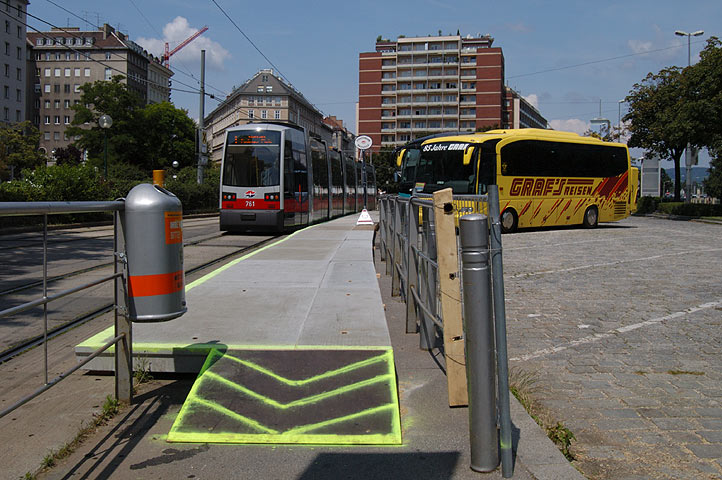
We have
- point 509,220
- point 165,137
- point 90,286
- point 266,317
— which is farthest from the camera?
point 165,137

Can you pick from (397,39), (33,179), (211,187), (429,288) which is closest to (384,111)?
(397,39)

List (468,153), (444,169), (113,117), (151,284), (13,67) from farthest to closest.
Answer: (13,67), (113,117), (444,169), (468,153), (151,284)

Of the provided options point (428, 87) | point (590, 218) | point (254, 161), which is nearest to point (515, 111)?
point (428, 87)

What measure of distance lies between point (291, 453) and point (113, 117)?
74065 mm

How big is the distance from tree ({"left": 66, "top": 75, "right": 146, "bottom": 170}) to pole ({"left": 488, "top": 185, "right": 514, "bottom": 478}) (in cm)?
7061

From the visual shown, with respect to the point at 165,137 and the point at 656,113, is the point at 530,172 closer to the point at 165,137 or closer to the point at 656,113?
the point at 656,113

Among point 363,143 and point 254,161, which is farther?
point 363,143

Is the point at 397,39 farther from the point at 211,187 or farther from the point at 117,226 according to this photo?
the point at 117,226

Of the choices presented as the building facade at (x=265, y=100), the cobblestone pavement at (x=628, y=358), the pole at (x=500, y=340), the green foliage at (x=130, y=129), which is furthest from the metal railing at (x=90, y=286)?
the building facade at (x=265, y=100)

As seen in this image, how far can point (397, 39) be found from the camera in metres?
124

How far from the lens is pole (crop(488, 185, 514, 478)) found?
317 cm

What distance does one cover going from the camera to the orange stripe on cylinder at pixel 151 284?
13.4 ft

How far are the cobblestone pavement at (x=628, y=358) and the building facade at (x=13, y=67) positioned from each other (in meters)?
85.3

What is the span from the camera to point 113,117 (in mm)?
71125
